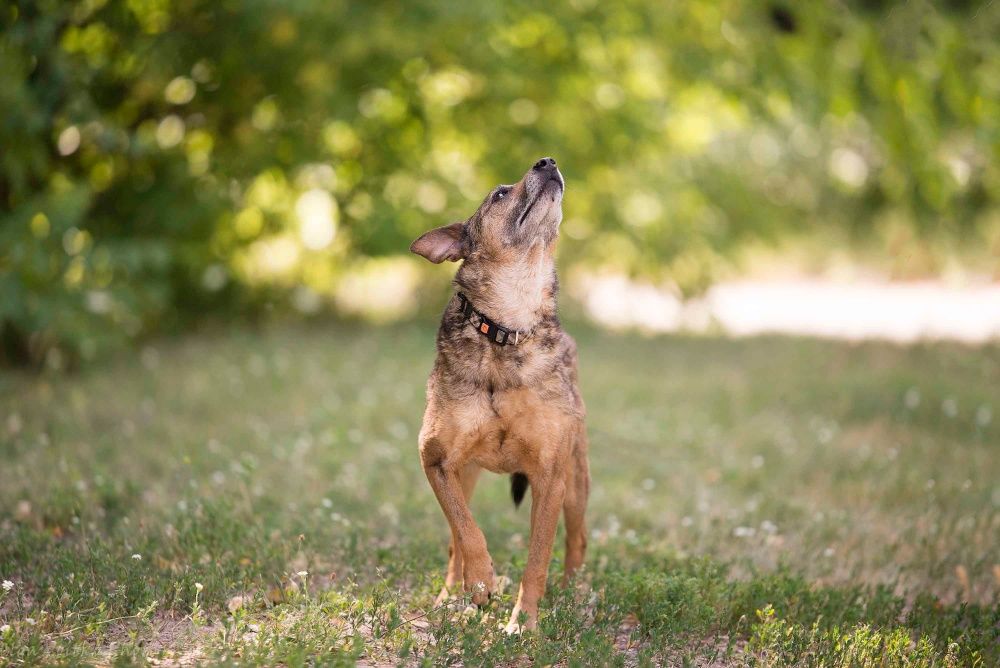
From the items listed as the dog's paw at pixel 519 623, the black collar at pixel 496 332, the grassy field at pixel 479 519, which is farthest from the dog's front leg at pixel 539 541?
the black collar at pixel 496 332

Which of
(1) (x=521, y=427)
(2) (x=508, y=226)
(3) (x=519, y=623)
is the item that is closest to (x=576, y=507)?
(1) (x=521, y=427)

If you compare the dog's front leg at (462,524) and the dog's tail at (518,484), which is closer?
the dog's front leg at (462,524)

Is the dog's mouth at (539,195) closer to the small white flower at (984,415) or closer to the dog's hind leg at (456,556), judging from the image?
the dog's hind leg at (456,556)

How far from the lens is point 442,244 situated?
4.89 metres

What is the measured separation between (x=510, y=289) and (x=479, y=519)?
2199 millimetres

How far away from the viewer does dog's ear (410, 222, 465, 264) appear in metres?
4.84

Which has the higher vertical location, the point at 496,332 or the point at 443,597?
the point at 496,332

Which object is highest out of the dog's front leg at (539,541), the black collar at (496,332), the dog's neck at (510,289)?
the dog's neck at (510,289)

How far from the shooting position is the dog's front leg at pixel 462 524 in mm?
4422

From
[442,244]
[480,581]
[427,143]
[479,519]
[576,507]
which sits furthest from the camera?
[427,143]

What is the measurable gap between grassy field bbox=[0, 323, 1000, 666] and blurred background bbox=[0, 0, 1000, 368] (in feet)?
5.96

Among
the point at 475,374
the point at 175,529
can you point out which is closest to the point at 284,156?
the point at 175,529

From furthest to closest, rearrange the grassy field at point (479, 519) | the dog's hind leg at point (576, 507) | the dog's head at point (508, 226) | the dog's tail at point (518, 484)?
the dog's hind leg at point (576, 507), the dog's tail at point (518, 484), the dog's head at point (508, 226), the grassy field at point (479, 519)

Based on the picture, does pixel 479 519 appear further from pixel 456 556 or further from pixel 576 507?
pixel 456 556
